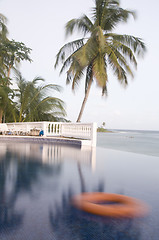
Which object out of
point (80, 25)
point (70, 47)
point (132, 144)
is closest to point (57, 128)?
point (70, 47)

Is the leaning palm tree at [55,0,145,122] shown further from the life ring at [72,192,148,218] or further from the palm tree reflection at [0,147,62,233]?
the life ring at [72,192,148,218]

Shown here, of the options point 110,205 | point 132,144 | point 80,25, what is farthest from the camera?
point 132,144

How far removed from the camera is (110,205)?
2.19 meters

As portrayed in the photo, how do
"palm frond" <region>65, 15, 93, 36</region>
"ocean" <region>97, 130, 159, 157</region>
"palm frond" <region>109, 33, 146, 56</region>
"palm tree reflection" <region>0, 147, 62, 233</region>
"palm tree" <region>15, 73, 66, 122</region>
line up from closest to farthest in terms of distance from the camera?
"palm tree reflection" <region>0, 147, 62, 233</region>
"palm frond" <region>109, 33, 146, 56</region>
"palm frond" <region>65, 15, 93, 36</region>
"palm tree" <region>15, 73, 66, 122</region>
"ocean" <region>97, 130, 159, 157</region>

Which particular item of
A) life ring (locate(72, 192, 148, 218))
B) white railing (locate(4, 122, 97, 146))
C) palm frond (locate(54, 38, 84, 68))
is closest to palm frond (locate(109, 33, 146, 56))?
palm frond (locate(54, 38, 84, 68))

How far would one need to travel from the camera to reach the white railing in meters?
10.4

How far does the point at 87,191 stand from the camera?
264 cm

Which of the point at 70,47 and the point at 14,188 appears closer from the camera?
the point at 14,188

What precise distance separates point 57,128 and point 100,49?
16.9ft

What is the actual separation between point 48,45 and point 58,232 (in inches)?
767

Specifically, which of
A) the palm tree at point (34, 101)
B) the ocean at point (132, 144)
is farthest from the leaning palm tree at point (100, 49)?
the ocean at point (132, 144)

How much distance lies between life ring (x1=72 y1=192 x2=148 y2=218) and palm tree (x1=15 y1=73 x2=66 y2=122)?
39.9 feet

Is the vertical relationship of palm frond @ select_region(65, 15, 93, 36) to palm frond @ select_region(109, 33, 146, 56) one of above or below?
above

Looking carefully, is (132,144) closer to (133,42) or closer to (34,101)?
(34,101)
